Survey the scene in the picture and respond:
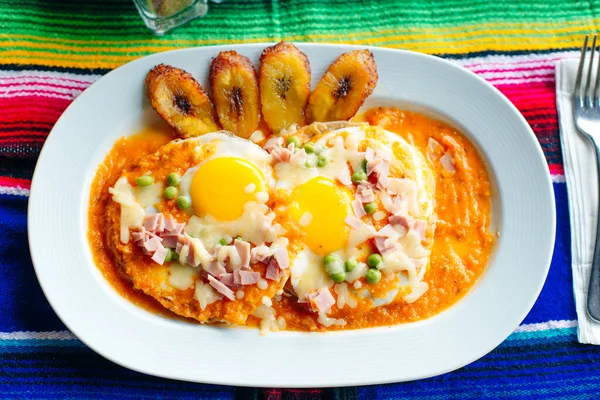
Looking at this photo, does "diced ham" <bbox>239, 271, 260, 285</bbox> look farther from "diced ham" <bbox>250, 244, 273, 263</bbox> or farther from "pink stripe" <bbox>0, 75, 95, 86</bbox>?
"pink stripe" <bbox>0, 75, 95, 86</bbox>

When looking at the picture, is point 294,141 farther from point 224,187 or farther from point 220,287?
point 220,287

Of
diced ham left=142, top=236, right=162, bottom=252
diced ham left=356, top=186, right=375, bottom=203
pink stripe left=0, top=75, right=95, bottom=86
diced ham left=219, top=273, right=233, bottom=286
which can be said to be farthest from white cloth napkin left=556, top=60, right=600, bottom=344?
pink stripe left=0, top=75, right=95, bottom=86

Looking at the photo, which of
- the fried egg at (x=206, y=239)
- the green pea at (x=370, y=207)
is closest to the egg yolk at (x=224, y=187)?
the fried egg at (x=206, y=239)

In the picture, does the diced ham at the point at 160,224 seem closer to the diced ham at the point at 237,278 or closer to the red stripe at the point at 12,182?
the diced ham at the point at 237,278

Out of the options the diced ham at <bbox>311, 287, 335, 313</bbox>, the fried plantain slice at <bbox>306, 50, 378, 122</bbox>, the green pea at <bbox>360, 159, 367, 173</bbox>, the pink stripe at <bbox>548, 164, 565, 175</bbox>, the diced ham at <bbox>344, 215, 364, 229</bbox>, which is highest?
the fried plantain slice at <bbox>306, 50, 378, 122</bbox>

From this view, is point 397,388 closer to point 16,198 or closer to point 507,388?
point 507,388
